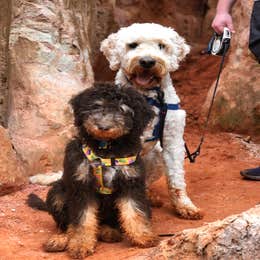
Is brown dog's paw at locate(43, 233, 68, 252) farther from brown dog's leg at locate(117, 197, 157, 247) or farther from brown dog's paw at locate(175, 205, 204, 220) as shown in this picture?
brown dog's paw at locate(175, 205, 204, 220)

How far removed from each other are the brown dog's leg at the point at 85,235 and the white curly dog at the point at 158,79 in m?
1.16

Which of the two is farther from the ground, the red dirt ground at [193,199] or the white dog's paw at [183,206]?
the white dog's paw at [183,206]

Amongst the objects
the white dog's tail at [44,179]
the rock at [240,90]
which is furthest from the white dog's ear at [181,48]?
the rock at [240,90]

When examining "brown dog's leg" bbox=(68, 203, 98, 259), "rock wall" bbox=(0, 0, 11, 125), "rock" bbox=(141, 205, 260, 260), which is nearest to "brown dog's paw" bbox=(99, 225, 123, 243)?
"brown dog's leg" bbox=(68, 203, 98, 259)

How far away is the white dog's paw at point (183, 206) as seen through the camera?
540cm

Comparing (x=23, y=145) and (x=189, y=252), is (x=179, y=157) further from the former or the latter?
(x=189, y=252)

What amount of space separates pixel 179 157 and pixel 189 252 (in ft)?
7.81

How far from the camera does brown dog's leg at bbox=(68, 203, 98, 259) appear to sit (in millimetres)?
4285

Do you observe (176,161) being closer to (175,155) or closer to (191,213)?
(175,155)

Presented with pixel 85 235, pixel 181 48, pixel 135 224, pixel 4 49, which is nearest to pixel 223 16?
pixel 181 48

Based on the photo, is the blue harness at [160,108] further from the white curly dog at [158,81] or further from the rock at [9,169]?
the rock at [9,169]

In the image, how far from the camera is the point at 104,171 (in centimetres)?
446

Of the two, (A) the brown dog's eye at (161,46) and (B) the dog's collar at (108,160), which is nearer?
(B) the dog's collar at (108,160)

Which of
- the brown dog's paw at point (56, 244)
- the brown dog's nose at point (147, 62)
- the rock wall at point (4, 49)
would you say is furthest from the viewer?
the rock wall at point (4, 49)
